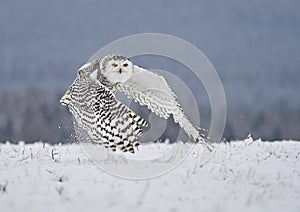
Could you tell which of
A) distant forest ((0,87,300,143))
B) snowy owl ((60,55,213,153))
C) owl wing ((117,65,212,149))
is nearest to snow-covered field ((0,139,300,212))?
snowy owl ((60,55,213,153))

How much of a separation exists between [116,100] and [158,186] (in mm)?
2648

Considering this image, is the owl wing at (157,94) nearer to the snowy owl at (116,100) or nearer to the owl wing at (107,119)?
the snowy owl at (116,100)

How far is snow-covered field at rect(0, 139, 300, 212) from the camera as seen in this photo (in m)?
8.88

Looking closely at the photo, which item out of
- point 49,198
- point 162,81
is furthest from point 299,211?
point 162,81

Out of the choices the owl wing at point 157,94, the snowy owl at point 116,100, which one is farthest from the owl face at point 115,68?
the owl wing at point 157,94

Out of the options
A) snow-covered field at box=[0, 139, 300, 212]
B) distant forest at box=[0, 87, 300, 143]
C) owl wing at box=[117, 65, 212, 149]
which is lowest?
snow-covered field at box=[0, 139, 300, 212]

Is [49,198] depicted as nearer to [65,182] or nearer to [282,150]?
[65,182]

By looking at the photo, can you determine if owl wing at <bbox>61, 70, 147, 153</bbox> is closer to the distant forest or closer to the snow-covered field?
the snow-covered field

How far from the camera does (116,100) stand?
12023 millimetres

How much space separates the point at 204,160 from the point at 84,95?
2679 millimetres

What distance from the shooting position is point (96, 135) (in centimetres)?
1246

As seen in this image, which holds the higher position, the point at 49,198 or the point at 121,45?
the point at 121,45

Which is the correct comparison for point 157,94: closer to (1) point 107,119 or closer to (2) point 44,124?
(1) point 107,119

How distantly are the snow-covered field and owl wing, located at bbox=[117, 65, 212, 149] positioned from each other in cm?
125
